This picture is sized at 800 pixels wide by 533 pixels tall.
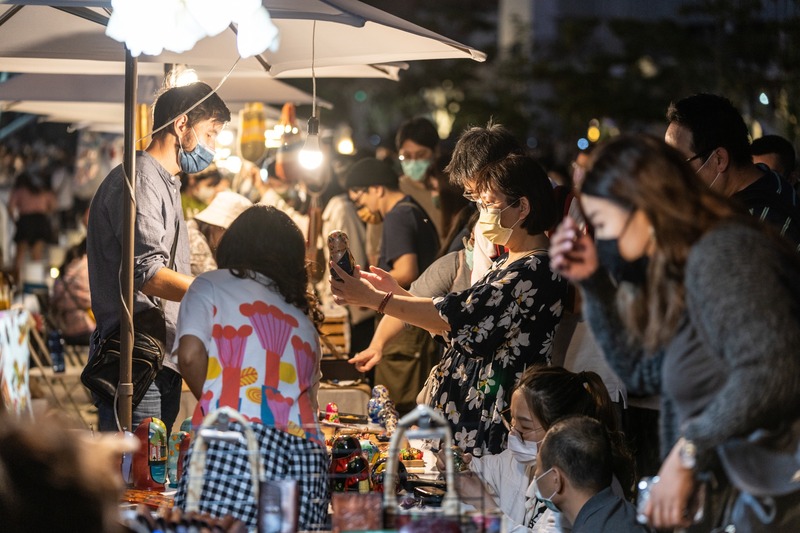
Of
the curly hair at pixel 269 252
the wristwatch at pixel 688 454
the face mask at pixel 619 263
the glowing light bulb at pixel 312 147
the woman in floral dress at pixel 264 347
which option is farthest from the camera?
the glowing light bulb at pixel 312 147

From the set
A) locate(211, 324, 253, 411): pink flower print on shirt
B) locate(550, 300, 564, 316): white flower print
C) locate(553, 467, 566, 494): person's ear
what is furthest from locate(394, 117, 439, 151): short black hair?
locate(211, 324, 253, 411): pink flower print on shirt

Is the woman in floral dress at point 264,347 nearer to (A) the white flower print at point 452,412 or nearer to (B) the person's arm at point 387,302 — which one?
(B) the person's arm at point 387,302

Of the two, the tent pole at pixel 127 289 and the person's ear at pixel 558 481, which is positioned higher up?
the tent pole at pixel 127 289

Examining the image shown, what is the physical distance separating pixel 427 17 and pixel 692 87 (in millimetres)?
11091

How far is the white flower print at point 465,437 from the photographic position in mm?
4824

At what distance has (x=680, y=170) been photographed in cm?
267

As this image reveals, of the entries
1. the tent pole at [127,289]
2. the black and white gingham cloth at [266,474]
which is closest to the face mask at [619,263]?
the black and white gingham cloth at [266,474]

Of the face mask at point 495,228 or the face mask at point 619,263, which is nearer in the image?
the face mask at point 619,263

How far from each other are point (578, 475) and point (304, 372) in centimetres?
102

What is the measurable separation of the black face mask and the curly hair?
3.81 ft

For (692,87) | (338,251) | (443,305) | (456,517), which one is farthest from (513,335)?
(692,87)

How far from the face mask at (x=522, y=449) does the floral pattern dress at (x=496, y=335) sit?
1.03 feet

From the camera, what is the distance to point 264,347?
11.4 ft

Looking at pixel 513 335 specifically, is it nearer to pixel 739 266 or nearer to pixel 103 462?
pixel 739 266
